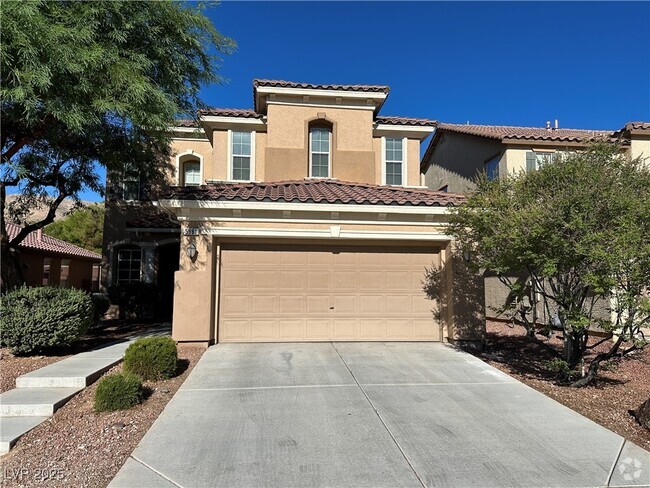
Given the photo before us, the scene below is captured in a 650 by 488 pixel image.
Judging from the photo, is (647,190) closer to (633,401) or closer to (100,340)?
(633,401)

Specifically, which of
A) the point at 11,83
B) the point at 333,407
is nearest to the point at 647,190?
the point at 333,407

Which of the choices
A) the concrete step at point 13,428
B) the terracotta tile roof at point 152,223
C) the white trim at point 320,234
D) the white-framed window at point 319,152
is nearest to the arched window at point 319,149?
the white-framed window at point 319,152

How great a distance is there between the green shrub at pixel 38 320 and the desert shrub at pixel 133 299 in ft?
23.9

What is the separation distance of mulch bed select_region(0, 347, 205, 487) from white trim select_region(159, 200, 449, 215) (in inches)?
174

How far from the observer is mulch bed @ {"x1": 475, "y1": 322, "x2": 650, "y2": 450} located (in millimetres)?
5625

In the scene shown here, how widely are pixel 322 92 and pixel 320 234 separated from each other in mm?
5854

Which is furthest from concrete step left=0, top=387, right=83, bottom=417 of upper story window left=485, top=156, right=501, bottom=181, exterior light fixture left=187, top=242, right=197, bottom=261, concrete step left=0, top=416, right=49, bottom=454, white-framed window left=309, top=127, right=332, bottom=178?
upper story window left=485, top=156, right=501, bottom=181

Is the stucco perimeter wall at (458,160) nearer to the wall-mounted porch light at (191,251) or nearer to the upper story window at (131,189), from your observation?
the wall-mounted porch light at (191,251)

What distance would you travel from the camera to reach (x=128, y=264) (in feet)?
56.8

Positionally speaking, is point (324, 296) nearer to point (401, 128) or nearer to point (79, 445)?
point (79, 445)

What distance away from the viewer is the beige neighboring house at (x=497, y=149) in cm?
1405

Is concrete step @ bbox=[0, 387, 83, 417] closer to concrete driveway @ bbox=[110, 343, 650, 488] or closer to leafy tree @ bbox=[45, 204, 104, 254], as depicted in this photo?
concrete driveway @ bbox=[110, 343, 650, 488]

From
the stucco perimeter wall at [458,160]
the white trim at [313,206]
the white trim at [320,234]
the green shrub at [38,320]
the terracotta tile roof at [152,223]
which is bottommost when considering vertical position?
the green shrub at [38,320]

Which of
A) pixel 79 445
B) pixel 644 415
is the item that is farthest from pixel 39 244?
pixel 644 415
